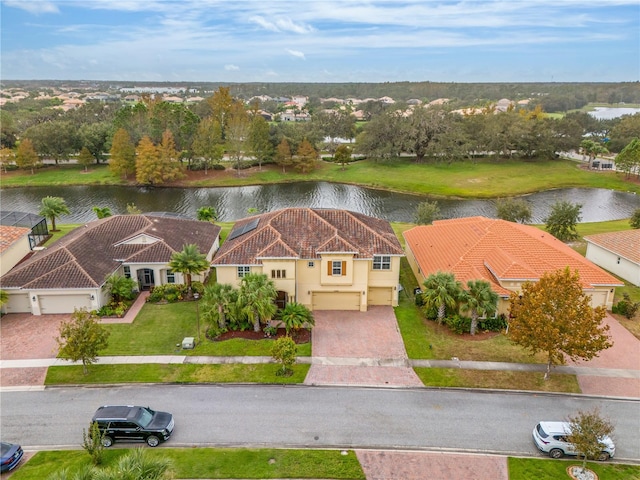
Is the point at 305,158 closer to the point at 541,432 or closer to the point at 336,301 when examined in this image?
the point at 336,301

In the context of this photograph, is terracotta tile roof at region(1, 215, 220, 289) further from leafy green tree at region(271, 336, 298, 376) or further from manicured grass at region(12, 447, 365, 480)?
leafy green tree at region(271, 336, 298, 376)

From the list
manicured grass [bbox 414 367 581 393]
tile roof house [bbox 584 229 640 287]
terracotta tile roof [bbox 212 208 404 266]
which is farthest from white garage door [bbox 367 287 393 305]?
tile roof house [bbox 584 229 640 287]

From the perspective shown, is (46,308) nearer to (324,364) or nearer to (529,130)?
(324,364)

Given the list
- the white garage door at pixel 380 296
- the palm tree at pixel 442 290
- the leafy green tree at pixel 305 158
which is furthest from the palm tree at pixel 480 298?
the leafy green tree at pixel 305 158

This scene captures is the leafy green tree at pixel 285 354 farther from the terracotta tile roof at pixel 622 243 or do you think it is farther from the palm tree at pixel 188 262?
the terracotta tile roof at pixel 622 243

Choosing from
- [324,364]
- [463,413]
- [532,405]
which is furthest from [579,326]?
[324,364]
